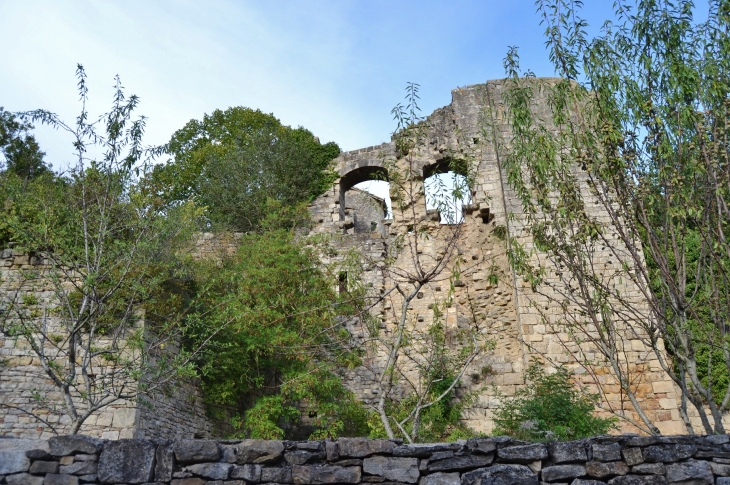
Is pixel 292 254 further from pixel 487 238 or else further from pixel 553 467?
pixel 553 467

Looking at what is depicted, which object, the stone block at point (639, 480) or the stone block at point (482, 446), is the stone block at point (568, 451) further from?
the stone block at point (482, 446)

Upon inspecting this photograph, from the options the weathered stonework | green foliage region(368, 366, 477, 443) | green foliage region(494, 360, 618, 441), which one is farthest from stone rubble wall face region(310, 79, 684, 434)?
green foliage region(494, 360, 618, 441)

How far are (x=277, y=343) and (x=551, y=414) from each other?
4644mm

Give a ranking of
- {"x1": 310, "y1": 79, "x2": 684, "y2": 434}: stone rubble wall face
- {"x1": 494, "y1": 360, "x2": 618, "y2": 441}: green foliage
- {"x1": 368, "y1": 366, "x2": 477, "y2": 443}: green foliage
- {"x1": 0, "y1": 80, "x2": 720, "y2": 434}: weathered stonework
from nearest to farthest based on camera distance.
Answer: {"x1": 494, "y1": 360, "x2": 618, "y2": 441}: green foliage, {"x1": 0, "y1": 80, "x2": 720, "y2": 434}: weathered stonework, {"x1": 368, "y1": 366, "x2": 477, "y2": 443}: green foliage, {"x1": 310, "y1": 79, "x2": 684, "y2": 434}: stone rubble wall face

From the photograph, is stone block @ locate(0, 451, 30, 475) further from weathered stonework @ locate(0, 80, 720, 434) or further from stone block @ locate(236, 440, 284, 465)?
weathered stonework @ locate(0, 80, 720, 434)

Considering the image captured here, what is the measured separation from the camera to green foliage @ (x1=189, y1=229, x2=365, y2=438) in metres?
11.4

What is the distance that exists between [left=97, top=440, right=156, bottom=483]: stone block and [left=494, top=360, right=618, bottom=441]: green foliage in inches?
246

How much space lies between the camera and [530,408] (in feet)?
33.9

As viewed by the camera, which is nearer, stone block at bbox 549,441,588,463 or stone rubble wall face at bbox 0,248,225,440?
stone block at bbox 549,441,588,463

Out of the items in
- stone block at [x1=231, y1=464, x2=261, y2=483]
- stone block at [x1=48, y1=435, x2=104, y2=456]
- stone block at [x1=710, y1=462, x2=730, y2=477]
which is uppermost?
stone block at [x1=48, y1=435, x2=104, y2=456]

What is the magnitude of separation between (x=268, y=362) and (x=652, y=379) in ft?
22.9

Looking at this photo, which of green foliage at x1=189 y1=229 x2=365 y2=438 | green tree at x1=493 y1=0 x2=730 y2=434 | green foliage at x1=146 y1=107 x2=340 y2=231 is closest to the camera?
green tree at x1=493 y1=0 x2=730 y2=434

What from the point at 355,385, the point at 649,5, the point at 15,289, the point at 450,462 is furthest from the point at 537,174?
the point at 15,289

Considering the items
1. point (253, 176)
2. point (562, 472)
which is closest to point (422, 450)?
point (562, 472)
